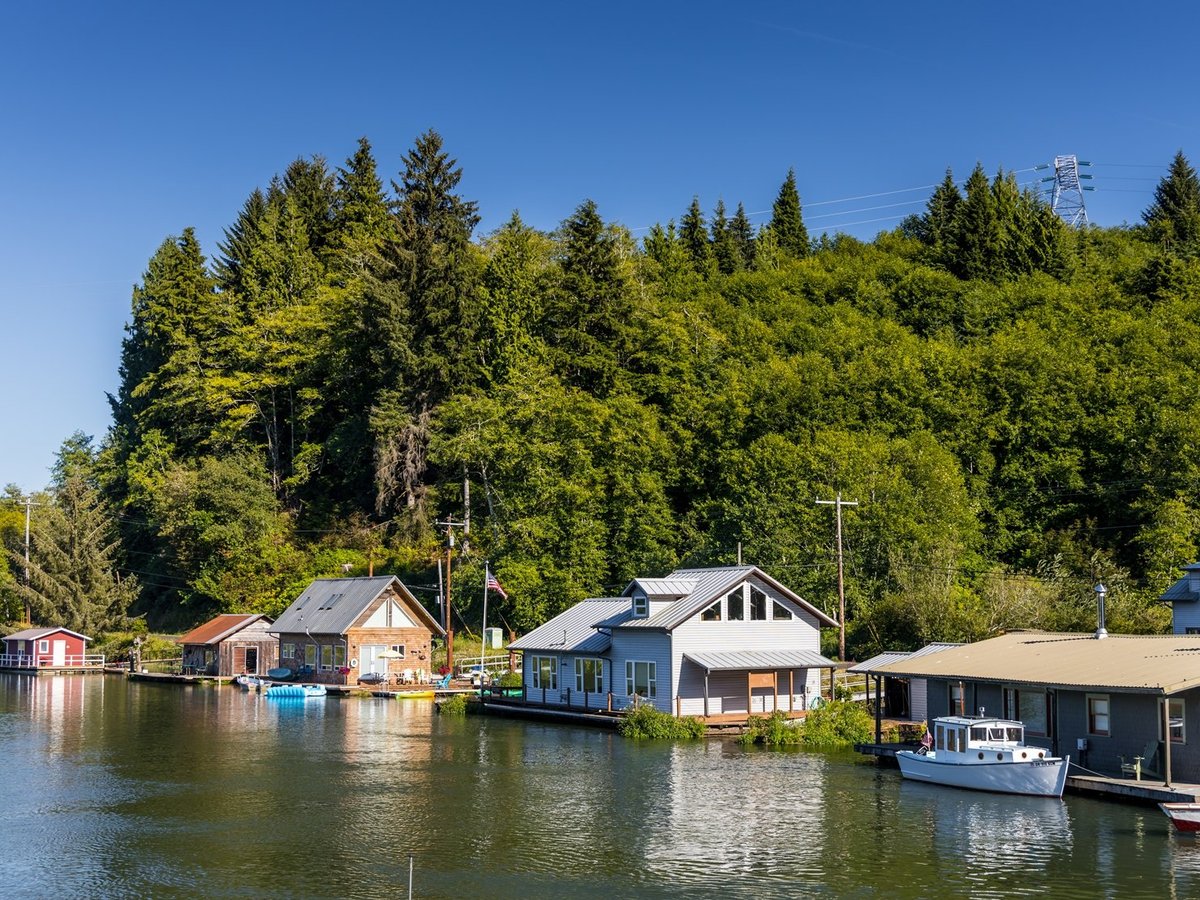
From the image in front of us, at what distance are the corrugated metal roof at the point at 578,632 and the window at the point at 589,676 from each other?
0.87m

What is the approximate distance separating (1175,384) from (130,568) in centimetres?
8602

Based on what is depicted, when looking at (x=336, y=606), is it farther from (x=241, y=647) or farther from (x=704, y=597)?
(x=704, y=597)

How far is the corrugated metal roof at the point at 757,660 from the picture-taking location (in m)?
48.8

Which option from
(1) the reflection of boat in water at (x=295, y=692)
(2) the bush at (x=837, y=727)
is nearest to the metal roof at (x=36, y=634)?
(1) the reflection of boat in water at (x=295, y=692)

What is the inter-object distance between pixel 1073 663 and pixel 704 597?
17859 millimetres

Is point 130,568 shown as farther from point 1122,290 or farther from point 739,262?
point 1122,290

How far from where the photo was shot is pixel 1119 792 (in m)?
31.4

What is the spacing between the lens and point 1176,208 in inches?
4459

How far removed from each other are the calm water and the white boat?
23.8 inches

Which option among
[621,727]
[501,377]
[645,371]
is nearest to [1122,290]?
[645,371]

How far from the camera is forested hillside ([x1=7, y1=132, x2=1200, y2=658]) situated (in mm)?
67812

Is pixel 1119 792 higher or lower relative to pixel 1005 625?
lower

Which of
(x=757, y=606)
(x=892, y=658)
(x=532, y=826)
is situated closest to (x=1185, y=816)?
(x=532, y=826)

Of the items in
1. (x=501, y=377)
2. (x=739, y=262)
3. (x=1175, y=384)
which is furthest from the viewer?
(x=739, y=262)
